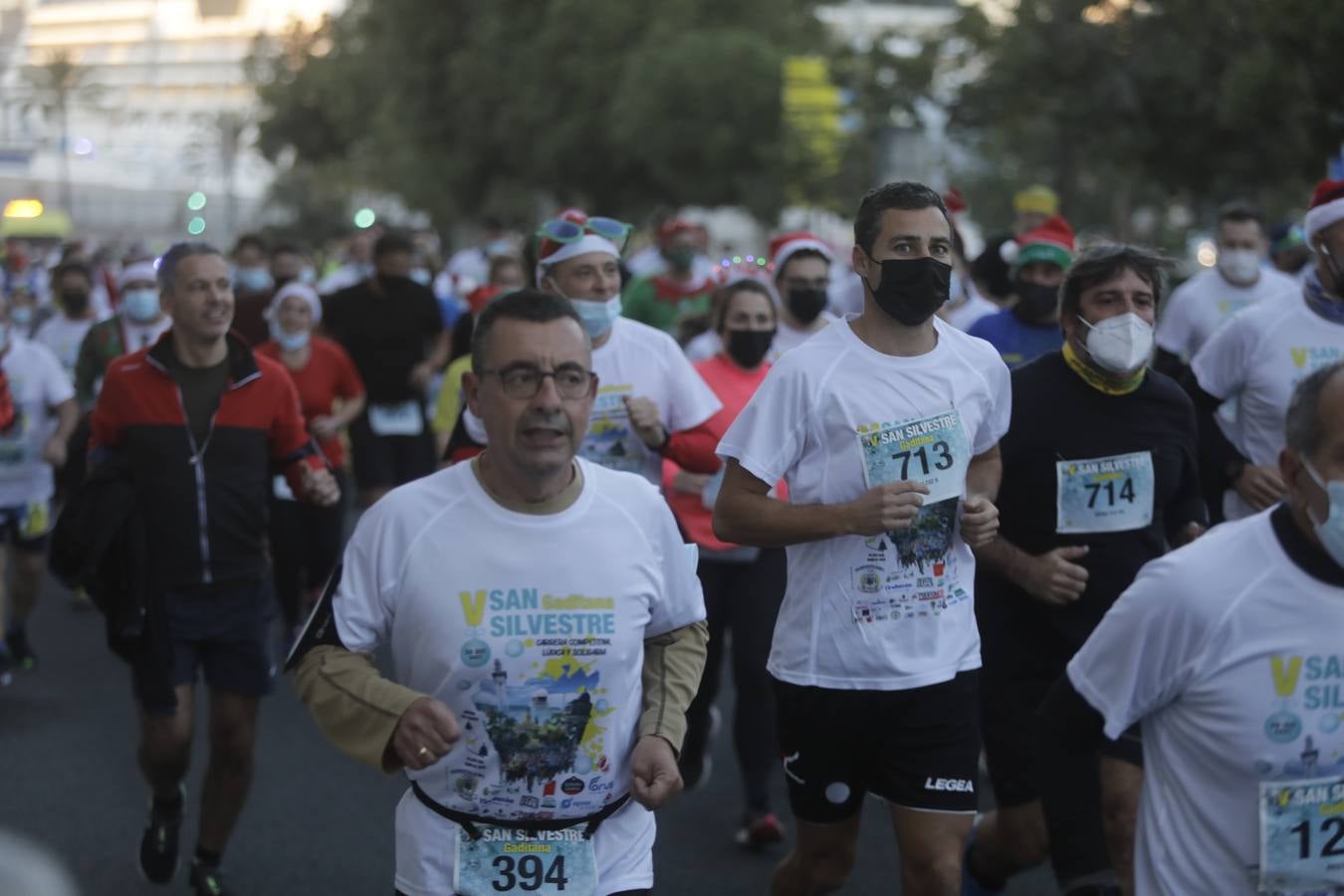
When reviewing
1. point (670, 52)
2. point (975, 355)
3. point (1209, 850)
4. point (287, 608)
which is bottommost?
point (287, 608)

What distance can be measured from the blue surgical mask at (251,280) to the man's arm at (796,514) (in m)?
10.1

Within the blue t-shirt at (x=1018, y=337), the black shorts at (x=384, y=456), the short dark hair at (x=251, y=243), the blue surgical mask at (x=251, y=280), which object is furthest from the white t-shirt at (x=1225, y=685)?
the short dark hair at (x=251, y=243)

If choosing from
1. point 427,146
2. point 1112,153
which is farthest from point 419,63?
point 1112,153

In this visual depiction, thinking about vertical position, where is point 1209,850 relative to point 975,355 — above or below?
below

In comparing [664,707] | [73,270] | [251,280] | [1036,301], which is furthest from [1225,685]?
[251,280]

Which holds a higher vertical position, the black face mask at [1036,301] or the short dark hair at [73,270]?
the short dark hair at [73,270]

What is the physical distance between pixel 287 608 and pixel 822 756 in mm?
5771

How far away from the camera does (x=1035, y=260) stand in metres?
7.23

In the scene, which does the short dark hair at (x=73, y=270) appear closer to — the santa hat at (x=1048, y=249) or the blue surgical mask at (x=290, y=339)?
the blue surgical mask at (x=290, y=339)

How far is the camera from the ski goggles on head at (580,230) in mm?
6727

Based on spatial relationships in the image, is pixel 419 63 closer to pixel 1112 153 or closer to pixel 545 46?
pixel 545 46

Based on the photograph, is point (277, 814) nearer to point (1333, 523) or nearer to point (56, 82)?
point (1333, 523)

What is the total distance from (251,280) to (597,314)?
8397mm

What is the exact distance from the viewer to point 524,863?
3650 millimetres
